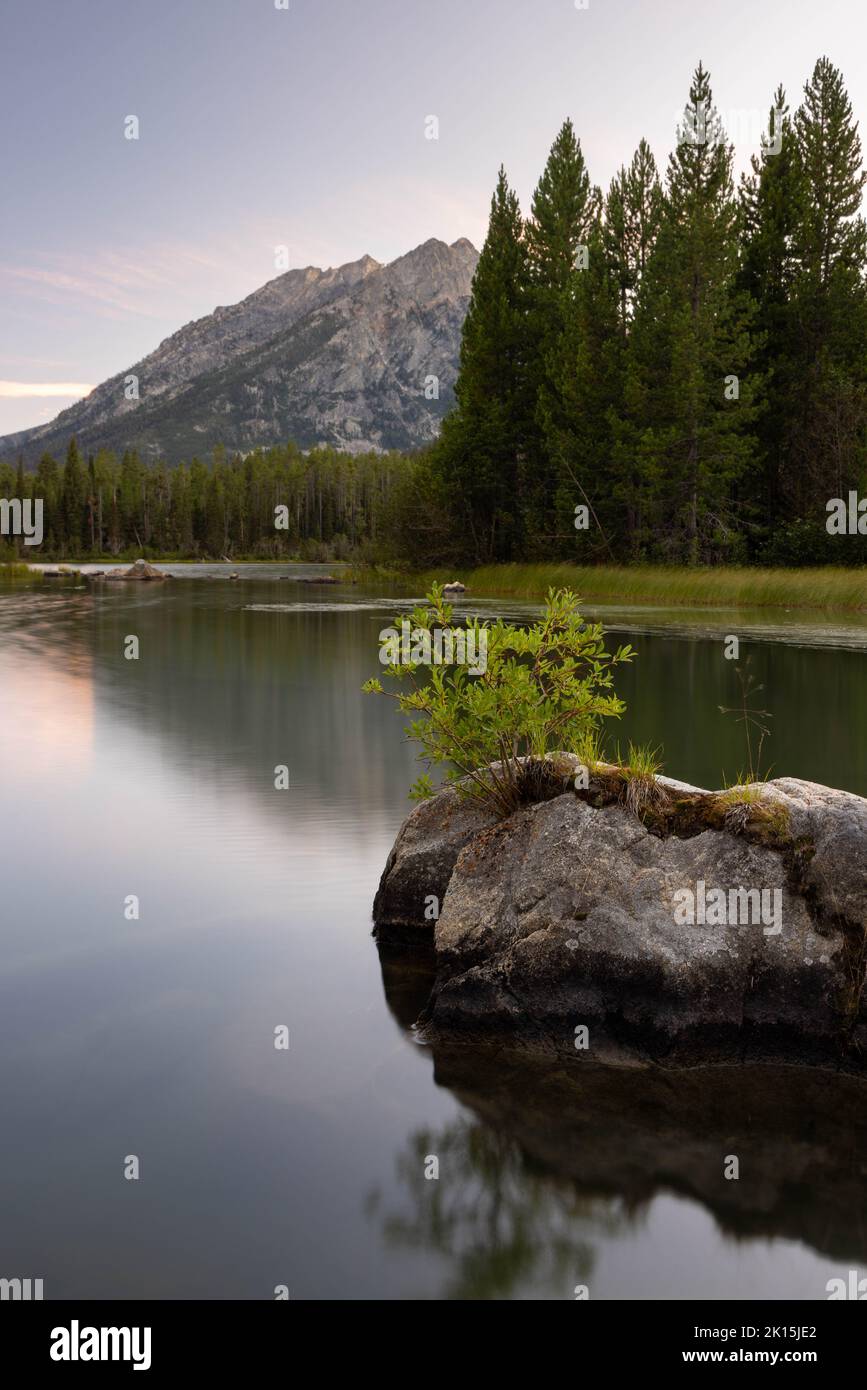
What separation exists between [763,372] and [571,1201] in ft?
173

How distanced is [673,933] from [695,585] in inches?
1590

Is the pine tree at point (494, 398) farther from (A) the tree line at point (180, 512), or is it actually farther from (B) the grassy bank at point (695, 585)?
(A) the tree line at point (180, 512)

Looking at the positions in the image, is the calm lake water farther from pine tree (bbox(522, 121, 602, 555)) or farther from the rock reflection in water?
pine tree (bbox(522, 121, 602, 555))

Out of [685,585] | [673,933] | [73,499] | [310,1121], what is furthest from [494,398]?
[73,499]

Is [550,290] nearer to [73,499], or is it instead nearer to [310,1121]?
[310,1121]

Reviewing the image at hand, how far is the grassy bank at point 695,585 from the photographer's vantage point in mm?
40594

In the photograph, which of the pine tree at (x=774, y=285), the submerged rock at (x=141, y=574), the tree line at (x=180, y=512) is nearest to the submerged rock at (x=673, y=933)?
the pine tree at (x=774, y=285)

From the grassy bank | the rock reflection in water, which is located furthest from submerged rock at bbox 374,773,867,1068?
the grassy bank

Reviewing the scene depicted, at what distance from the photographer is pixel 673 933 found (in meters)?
6.30

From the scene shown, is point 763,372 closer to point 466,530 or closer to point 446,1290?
point 466,530

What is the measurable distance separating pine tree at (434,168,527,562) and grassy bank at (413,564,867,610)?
7668 millimetres
